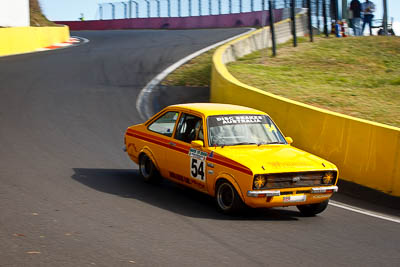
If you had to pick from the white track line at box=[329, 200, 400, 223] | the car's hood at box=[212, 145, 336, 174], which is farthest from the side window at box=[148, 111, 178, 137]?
the white track line at box=[329, 200, 400, 223]

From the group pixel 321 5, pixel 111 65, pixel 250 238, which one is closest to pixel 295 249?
pixel 250 238

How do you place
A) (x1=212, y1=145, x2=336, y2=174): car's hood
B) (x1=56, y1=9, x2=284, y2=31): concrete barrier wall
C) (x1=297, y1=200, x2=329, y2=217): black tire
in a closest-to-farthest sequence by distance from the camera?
(x1=212, y1=145, x2=336, y2=174): car's hood < (x1=297, y1=200, x2=329, y2=217): black tire < (x1=56, y1=9, x2=284, y2=31): concrete barrier wall

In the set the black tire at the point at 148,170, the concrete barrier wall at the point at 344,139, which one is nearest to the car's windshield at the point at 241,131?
the black tire at the point at 148,170

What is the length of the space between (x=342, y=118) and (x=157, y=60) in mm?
13696

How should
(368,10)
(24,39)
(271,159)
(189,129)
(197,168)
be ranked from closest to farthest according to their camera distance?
(271,159) < (197,168) < (189,129) < (24,39) < (368,10)

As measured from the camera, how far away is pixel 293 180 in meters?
7.83

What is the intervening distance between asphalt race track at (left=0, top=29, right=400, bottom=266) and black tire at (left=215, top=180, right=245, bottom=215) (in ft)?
0.39

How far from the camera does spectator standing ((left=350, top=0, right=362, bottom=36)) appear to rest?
3303 centimetres

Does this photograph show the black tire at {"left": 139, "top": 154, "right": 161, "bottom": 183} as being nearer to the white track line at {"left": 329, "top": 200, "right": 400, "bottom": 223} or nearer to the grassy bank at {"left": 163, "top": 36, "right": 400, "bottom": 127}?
the white track line at {"left": 329, "top": 200, "right": 400, "bottom": 223}

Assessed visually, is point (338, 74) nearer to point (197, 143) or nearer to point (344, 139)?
point (344, 139)

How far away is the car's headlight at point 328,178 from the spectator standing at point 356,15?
2660 cm

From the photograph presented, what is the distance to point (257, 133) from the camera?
351 inches

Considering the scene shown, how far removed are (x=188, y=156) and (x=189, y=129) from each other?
47cm

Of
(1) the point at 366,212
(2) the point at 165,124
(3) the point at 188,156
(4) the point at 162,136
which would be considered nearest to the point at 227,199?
(3) the point at 188,156
